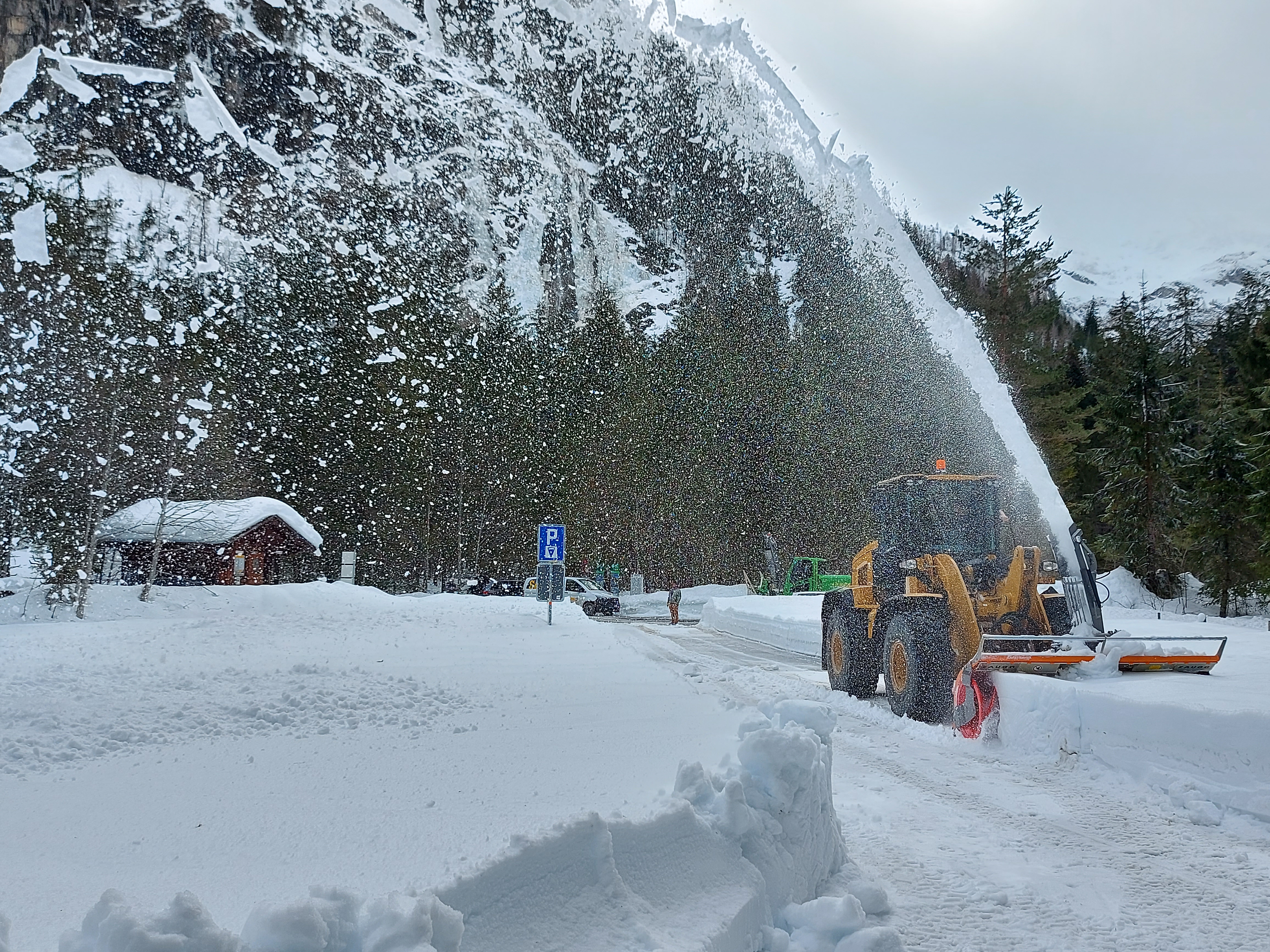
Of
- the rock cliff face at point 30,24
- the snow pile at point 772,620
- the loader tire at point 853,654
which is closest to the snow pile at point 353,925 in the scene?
the loader tire at point 853,654

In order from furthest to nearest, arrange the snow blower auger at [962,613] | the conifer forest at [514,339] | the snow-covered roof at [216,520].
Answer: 1. the snow-covered roof at [216,520]
2. the conifer forest at [514,339]
3. the snow blower auger at [962,613]

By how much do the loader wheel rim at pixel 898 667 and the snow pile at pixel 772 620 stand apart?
7697 mm

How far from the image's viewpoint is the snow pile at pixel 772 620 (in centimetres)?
1859

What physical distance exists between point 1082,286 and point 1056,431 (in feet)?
603

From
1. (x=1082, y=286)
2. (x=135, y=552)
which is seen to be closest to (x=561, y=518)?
(x=135, y=552)

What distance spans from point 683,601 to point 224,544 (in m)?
19.7

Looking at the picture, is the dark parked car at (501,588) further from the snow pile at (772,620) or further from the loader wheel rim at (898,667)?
the loader wheel rim at (898,667)

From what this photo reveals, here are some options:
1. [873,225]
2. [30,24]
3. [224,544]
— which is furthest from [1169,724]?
[224,544]

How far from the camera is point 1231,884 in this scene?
13.9ft

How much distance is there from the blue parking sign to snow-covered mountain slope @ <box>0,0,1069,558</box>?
8118 mm

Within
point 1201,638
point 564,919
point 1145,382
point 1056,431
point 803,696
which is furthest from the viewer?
point 1056,431

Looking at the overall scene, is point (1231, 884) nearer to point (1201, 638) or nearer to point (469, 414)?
point (1201, 638)

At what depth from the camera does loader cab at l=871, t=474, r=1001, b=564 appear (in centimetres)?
938

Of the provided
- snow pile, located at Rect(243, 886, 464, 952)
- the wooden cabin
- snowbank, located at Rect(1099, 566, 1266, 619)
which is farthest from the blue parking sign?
snowbank, located at Rect(1099, 566, 1266, 619)
